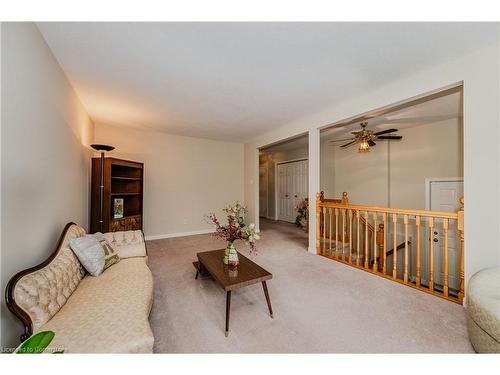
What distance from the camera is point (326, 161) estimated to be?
575cm

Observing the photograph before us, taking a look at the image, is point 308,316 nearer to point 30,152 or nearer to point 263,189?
point 30,152

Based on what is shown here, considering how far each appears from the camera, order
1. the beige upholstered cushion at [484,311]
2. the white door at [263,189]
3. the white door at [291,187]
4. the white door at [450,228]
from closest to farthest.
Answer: the beige upholstered cushion at [484,311], the white door at [450,228], the white door at [291,187], the white door at [263,189]

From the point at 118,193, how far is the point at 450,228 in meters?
6.08

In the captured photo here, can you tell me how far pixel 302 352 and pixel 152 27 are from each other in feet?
8.70

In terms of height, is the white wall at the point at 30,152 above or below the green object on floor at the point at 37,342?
above

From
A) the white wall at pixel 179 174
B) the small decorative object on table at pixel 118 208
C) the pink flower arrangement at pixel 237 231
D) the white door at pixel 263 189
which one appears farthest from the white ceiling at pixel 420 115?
the small decorative object on table at pixel 118 208

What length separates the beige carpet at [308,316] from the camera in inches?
57.4

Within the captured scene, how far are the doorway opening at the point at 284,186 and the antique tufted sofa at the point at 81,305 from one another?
419 centimetres

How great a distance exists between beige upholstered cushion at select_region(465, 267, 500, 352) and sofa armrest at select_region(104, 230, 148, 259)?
2996 millimetres

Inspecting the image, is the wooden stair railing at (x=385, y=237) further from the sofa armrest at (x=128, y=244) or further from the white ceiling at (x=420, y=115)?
the sofa armrest at (x=128, y=244)

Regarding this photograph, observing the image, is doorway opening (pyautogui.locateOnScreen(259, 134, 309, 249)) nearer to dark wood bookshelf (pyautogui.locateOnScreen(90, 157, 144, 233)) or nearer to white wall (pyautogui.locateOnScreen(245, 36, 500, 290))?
dark wood bookshelf (pyautogui.locateOnScreen(90, 157, 144, 233))

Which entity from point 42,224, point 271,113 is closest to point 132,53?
point 42,224
